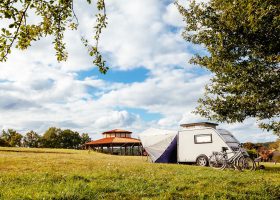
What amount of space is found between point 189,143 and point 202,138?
1.17m

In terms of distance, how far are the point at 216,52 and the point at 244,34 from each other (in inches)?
61.4

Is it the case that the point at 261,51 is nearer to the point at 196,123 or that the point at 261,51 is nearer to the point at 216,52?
the point at 216,52

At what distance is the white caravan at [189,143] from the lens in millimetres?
22453

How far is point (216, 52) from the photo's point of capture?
15.2 meters

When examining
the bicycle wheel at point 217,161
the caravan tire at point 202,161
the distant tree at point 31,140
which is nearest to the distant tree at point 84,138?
the distant tree at point 31,140

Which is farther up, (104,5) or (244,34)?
(244,34)

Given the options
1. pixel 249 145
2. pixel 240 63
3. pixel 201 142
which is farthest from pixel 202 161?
pixel 249 145

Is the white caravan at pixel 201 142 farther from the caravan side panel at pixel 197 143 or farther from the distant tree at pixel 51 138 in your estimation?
the distant tree at pixel 51 138

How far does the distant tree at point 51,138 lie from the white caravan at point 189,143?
69.2 meters

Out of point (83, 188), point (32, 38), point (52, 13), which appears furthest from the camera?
point (83, 188)

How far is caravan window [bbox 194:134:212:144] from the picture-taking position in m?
22.8

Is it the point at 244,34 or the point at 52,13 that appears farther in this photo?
the point at 244,34

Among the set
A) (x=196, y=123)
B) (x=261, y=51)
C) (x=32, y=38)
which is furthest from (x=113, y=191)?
(x=196, y=123)

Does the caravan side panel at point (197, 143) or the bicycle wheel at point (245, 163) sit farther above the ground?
the caravan side panel at point (197, 143)
